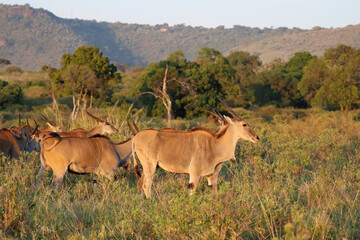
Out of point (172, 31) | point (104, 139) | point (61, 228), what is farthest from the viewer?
point (172, 31)

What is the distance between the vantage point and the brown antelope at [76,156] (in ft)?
22.4

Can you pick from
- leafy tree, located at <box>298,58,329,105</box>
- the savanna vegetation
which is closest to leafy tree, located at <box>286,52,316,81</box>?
leafy tree, located at <box>298,58,329,105</box>

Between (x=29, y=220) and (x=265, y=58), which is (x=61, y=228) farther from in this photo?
(x=265, y=58)

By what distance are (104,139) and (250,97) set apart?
31.6 m

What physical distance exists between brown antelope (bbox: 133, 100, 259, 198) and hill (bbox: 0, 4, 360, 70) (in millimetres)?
103376

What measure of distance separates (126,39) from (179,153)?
159099 millimetres

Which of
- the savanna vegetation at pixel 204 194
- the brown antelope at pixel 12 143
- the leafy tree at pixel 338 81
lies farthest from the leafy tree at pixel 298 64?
the brown antelope at pixel 12 143

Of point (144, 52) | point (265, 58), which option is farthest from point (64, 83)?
point (144, 52)

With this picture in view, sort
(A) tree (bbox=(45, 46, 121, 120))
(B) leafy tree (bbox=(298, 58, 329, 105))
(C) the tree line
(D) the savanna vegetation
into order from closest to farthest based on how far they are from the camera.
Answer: (D) the savanna vegetation → (C) the tree line → (A) tree (bbox=(45, 46, 121, 120)) → (B) leafy tree (bbox=(298, 58, 329, 105))

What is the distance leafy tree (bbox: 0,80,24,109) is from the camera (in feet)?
88.0

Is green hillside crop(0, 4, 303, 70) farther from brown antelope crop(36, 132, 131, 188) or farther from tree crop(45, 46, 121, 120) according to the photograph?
brown antelope crop(36, 132, 131, 188)

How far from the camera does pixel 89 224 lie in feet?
17.4

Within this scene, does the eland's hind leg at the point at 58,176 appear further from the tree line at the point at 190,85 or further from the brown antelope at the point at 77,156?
the tree line at the point at 190,85

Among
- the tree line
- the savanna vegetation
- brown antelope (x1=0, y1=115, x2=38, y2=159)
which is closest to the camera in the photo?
the savanna vegetation
